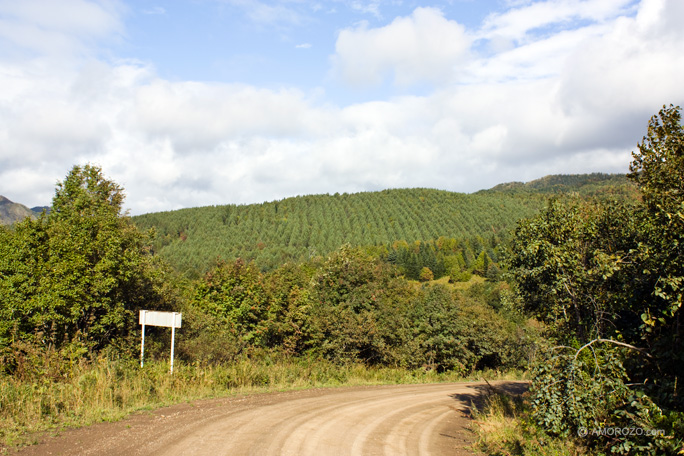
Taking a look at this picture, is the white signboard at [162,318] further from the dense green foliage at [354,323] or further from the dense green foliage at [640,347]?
the dense green foliage at [640,347]

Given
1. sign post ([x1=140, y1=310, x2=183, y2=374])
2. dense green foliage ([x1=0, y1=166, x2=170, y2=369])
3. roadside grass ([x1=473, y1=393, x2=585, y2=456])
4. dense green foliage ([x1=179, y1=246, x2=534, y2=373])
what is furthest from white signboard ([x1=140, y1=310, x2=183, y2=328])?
roadside grass ([x1=473, y1=393, x2=585, y2=456])

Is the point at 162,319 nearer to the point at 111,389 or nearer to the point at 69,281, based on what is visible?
the point at 111,389

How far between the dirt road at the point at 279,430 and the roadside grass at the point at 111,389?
635mm

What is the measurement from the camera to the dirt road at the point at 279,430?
7.17m

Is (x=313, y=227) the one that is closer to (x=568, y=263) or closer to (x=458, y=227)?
(x=458, y=227)

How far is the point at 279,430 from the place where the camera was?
8.63 meters

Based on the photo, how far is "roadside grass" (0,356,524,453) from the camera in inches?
318

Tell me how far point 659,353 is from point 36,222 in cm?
2054

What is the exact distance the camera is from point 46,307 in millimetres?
16094

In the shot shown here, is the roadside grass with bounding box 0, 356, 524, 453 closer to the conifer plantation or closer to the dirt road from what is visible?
the conifer plantation

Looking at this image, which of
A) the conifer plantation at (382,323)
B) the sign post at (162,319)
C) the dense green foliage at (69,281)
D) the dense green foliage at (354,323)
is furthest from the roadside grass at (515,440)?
the dense green foliage at (354,323)

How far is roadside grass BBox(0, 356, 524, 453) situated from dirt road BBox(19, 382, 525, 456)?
2.08ft

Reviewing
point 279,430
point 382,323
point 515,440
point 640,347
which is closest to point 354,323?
point 382,323

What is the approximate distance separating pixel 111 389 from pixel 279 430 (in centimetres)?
463
